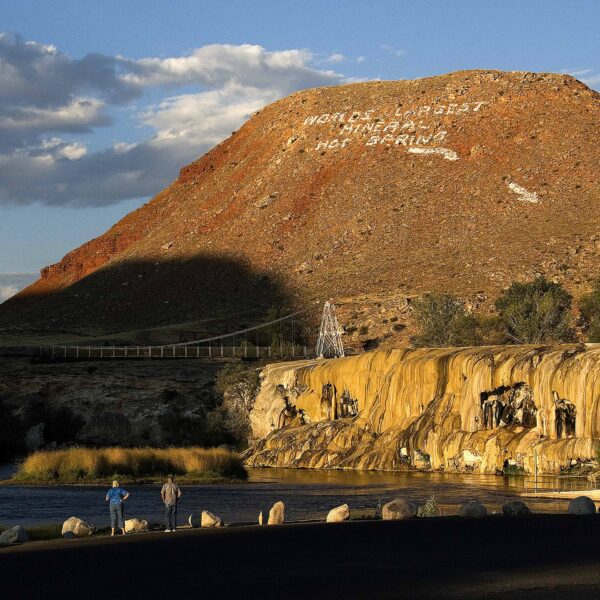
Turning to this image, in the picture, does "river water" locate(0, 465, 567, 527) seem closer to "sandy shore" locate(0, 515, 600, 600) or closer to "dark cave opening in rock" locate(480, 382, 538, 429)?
"dark cave opening in rock" locate(480, 382, 538, 429)

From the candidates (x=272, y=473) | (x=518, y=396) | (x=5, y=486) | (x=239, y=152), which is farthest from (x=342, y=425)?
(x=239, y=152)

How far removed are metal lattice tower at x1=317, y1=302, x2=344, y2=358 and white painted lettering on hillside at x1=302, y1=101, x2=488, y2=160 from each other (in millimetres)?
48752

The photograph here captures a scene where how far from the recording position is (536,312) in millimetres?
97625

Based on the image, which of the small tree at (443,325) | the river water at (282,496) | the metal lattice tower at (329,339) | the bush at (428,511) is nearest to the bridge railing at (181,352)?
the metal lattice tower at (329,339)

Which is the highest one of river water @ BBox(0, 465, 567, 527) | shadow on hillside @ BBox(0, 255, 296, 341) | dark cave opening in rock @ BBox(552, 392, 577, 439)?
shadow on hillside @ BBox(0, 255, 296, 341)

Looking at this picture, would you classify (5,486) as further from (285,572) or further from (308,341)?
(308,341)

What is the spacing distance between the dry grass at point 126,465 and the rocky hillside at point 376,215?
151 ft

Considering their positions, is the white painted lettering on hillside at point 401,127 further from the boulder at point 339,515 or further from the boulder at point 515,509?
the boulder at point 339,515

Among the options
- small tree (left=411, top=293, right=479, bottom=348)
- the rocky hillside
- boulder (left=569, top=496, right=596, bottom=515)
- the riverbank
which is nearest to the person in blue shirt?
boulder (left=569, top=496, right=596, bottom=515)

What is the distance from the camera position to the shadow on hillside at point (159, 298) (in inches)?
5276

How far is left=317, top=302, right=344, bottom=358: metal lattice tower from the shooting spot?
3814 inches

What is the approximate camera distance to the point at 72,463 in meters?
66.0

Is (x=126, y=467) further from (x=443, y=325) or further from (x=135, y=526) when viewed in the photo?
(x=443, y=325)

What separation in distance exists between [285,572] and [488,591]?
14.5 ft
